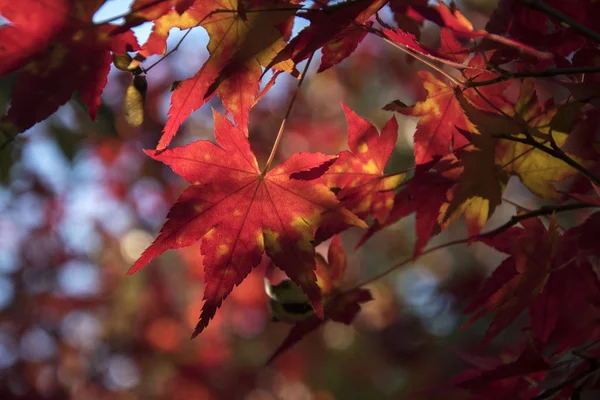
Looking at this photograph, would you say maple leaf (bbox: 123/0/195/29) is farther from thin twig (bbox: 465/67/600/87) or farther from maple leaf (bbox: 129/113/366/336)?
thin twig (bbox: 465/67/600/87)

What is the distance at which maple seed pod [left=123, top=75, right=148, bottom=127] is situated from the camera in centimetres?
79

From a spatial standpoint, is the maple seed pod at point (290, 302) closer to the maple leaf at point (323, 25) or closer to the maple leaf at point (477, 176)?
the maple leaf at point (477, 176)

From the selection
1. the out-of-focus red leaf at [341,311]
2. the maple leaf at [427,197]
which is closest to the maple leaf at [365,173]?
the maple leaf at [427,197]

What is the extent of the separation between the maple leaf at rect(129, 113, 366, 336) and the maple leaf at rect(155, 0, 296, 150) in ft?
0.14

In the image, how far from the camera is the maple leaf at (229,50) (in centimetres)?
67

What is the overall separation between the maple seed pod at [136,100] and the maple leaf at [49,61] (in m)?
0.16

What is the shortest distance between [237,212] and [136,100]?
22cm

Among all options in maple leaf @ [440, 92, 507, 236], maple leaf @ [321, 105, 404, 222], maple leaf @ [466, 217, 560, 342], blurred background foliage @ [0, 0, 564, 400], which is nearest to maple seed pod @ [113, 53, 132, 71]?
maple leaf @ [321, 105, 404, 222]

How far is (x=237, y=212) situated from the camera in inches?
29.8

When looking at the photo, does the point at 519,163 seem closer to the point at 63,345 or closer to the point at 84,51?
the point at 84,51

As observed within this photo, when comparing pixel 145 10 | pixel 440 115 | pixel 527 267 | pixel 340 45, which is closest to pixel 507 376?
pixel 527 267

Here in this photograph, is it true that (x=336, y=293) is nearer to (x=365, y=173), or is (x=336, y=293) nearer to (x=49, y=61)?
(x=365, y=173)

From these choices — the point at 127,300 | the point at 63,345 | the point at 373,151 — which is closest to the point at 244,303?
the point at 127,300

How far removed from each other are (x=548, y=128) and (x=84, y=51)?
2.00ft
